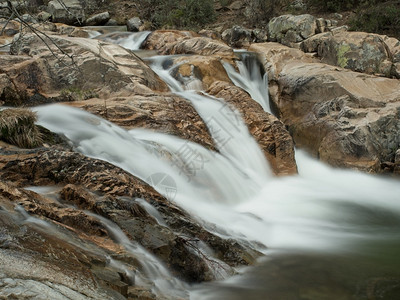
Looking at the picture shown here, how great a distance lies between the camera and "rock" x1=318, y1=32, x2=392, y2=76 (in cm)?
1290

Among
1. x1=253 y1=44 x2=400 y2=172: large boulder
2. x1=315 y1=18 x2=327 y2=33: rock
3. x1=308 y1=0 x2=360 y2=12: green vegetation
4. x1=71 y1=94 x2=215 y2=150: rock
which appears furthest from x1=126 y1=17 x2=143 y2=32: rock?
x1=71 y1=94 x2=215 y2=150: rock

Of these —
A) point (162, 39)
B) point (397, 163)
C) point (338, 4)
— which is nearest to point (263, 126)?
point (397, 163)

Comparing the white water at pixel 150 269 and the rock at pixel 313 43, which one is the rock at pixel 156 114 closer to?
the white water at pixel 150 269

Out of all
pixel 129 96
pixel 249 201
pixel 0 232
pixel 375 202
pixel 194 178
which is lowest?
pixel 375 202

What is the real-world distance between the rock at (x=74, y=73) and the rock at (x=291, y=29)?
7.84 m

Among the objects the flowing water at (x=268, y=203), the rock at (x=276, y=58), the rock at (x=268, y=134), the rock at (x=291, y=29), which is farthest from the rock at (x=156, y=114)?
the rock at (x=291, y=29)

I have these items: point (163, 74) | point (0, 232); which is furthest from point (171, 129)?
point (0, 232)

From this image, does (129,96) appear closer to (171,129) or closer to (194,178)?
(171,129)

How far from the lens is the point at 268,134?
10.0m

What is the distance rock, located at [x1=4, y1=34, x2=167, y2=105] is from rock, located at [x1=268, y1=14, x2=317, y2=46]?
25.7ft

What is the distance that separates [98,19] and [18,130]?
17.7 m

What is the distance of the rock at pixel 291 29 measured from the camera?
16.2 m

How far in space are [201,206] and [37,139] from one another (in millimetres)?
2718

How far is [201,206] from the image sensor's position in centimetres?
666
